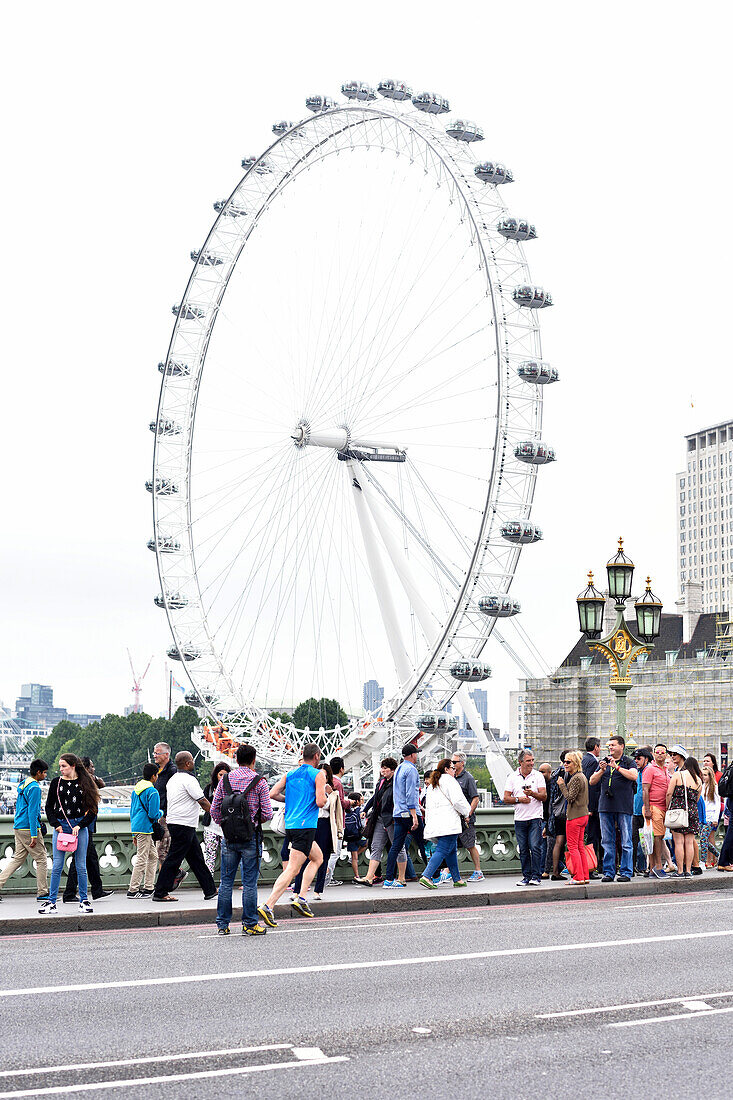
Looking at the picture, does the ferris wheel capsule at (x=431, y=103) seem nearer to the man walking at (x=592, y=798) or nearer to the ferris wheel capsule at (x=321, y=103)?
the ferris wheel capsule at (x=321, y=103)

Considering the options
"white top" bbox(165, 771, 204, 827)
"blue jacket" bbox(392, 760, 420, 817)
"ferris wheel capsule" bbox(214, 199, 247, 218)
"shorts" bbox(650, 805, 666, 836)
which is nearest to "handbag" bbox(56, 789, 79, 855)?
"white top" bbox(165, 771, 204, 827)

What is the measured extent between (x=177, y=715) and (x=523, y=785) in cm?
14947

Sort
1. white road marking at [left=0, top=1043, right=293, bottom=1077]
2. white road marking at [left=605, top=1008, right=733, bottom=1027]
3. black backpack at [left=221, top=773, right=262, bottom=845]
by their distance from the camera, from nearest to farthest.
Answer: white road marking at [left=0, top=1043, right=293, bottom=1077]
white road marking at [left=605, top=1008, right=733, bottom=1027]
black backpack at [left=221, top=773, right=262, bottom=845]

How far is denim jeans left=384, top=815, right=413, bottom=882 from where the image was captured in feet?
61.1

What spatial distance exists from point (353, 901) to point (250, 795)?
326 centimetres

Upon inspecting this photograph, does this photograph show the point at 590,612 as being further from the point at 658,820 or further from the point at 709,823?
the point at 658,820

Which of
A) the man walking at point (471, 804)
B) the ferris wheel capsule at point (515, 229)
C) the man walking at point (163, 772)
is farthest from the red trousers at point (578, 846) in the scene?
the ferris wheel capsule at point (515, 229)

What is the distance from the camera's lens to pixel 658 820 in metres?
20.2

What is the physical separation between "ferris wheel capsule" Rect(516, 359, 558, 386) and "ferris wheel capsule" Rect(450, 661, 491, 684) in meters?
8.48

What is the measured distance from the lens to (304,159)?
48156mm

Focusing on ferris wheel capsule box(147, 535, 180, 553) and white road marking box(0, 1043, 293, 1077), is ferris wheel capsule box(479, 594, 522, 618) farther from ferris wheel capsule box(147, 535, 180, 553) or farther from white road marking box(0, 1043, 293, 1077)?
white road marking box(0, 1043, 293, 1077)

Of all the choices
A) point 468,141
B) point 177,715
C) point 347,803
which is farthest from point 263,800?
point 177,715

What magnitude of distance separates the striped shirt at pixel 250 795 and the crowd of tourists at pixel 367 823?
0.02 metres

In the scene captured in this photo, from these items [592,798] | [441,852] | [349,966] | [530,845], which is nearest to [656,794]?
→ [592,798]
